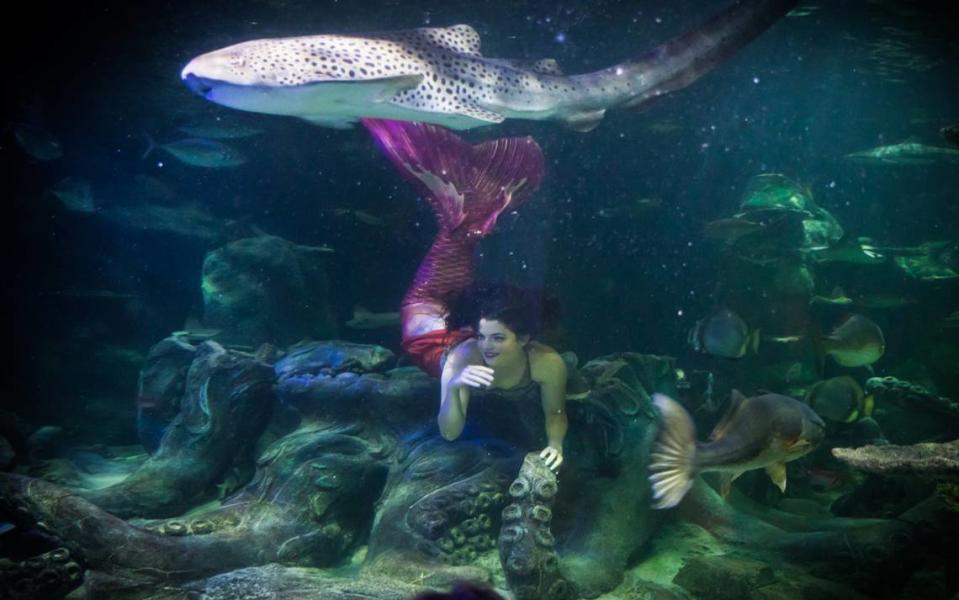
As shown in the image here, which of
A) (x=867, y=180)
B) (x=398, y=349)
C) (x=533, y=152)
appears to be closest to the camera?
(x=533, y=152)

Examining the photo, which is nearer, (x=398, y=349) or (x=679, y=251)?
(x=398, y=349)

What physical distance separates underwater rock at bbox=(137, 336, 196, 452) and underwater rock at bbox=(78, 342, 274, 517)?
1.06 m

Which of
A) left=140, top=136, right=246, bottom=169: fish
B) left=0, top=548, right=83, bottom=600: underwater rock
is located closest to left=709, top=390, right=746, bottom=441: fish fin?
left=0, top=548, right=83, bottom=600: underwater rock

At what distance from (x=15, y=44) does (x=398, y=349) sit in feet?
27.3

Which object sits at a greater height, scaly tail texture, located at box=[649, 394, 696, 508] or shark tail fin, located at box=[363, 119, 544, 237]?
shark tail fin, located at box=[363, 119, 544, 237]

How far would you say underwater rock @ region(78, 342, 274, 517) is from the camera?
213 inches

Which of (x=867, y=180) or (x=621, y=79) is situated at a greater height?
(x=621, y=79)

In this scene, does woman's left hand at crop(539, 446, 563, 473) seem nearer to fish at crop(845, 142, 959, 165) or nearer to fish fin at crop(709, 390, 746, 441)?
fish fin at crop(709, 390, 746, 441)

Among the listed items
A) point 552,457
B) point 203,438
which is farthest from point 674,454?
point 203,438

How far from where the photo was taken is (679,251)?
9836 millimetres

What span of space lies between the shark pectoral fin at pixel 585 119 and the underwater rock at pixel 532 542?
3.51 metres

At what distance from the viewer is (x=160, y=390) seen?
7.33 metres

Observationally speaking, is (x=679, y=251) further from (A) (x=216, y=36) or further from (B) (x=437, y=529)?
(A) (x=216, y=36)

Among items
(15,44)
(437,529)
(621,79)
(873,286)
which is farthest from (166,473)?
(873,286)
